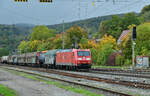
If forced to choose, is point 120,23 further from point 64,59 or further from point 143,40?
point 64,59

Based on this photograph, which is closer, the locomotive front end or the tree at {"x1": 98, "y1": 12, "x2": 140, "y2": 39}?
the locomotive front end

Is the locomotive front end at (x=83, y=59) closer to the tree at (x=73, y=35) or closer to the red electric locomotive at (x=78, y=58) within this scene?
the red electric locomotive at (x=78, y=58)

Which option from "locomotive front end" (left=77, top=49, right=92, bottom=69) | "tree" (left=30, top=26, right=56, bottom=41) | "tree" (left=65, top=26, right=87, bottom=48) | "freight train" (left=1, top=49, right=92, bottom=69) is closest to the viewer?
"locomotive front end" (left=77, top=49, right=92, bottom=69)

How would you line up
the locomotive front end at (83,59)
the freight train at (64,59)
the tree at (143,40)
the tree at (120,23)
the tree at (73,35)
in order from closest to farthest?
the locomotive front end at (83,59)
the freight train at (64,59)
the tree at (143,40)
the tree at (73,35)
the tree at (120,23)

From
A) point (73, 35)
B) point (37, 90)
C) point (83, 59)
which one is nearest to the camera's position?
point (37, 90)

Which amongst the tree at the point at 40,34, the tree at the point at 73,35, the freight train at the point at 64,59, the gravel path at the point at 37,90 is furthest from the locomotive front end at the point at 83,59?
the tree at the point at 40,34

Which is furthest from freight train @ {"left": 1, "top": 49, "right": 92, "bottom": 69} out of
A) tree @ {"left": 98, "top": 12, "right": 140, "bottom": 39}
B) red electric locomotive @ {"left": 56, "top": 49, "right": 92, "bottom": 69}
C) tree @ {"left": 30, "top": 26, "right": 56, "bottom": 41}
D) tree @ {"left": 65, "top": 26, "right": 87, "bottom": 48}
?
tree @ {"left": 30, "top": 26, "right": 56, "bottom": 41}

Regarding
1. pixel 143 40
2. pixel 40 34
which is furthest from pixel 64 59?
pixel 40 34

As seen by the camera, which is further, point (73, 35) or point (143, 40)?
point (73, 35)

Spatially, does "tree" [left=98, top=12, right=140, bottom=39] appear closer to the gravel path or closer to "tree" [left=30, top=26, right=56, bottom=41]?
"tree" [left=30, top=26, right=56, bottom=41]

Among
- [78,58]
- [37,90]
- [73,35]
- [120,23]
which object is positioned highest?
[120,23]

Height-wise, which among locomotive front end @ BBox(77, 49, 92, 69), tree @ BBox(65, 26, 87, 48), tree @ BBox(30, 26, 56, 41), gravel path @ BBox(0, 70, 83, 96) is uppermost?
tree @ BBox(30, 26, 56, 41)

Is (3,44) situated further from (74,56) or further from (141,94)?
(141,94)

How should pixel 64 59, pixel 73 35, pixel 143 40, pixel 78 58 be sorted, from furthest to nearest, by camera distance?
pixel 73 35, pixel 143 40, pixel 64 59, pixel 78 58
